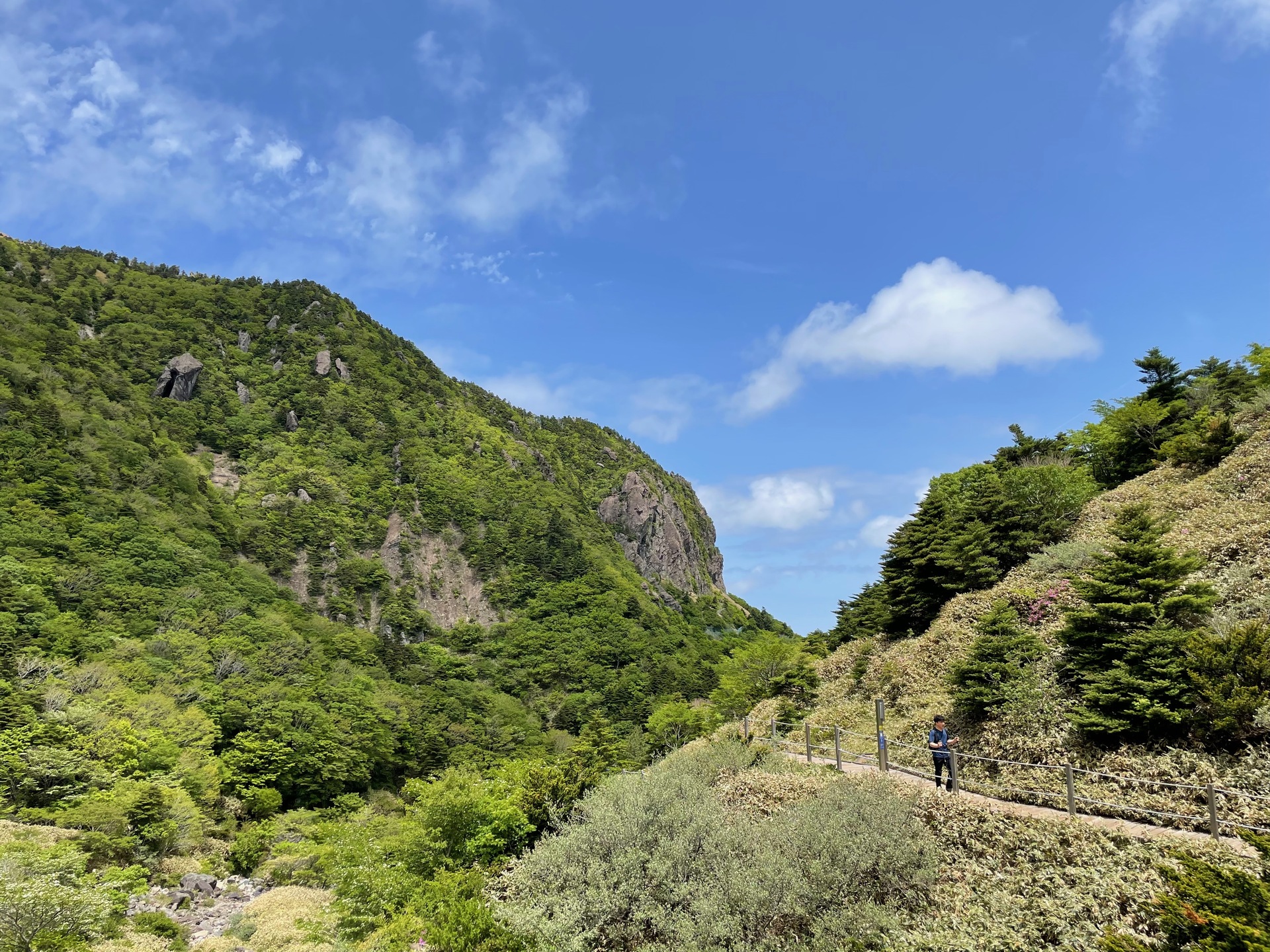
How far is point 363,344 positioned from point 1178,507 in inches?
5734

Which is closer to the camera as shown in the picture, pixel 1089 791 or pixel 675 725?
pixel 1089 791

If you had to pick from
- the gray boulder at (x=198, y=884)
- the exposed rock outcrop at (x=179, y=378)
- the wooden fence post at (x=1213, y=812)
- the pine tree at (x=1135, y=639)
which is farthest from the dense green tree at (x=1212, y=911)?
the exposed rock outcrop at (x=179, y=378)

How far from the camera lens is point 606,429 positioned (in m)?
198

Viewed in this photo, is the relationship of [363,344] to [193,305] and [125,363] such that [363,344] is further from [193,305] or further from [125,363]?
[125,363]

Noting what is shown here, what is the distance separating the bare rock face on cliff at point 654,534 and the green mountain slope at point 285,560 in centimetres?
70

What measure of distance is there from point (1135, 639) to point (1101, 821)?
4.15 metres

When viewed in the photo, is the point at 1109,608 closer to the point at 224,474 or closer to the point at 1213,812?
the point at 1213,812

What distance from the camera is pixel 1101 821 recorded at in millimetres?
9711

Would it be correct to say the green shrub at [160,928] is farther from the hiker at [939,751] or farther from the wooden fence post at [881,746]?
the hiker at [939,751]

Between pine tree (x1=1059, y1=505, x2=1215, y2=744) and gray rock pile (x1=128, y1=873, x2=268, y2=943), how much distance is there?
33.1 meters

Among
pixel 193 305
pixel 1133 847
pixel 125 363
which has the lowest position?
pixel 1133 847

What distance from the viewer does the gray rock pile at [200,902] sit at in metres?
27.1

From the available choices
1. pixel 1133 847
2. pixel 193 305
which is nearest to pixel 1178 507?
pixel 1133 847

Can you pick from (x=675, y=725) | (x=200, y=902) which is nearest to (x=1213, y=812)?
(x=200, y=902)
